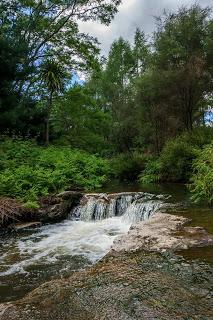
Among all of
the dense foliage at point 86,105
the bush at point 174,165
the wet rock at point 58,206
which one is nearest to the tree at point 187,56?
the dense foliage at point 86,105

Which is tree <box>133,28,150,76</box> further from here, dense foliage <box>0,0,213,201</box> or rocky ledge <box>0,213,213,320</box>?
rocky ledge <box>0,213,213,320</box>

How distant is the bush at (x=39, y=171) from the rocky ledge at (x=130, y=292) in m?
5.85

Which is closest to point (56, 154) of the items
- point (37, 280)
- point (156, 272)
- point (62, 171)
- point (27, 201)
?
point (62, 171)

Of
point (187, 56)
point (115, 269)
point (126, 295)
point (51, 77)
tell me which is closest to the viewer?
point (126, 295)

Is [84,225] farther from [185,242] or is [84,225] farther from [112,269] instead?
[112,269]

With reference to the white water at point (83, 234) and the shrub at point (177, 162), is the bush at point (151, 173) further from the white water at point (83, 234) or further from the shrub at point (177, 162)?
the white water at point (83, 234)

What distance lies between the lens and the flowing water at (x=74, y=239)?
5977 mm

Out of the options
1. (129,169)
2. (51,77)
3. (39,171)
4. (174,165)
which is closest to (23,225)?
(39,171)

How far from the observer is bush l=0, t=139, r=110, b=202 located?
36.8 ft

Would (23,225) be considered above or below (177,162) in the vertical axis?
below

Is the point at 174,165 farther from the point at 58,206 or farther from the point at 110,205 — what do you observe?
the point at 58,206

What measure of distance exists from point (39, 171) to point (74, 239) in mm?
5208

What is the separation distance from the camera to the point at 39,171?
13.2 meters

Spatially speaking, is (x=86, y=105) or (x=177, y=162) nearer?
(x=177, y=162)
